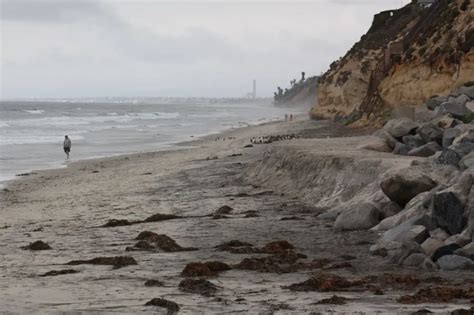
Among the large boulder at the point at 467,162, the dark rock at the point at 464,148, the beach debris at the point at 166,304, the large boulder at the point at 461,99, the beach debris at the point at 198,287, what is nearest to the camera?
the beach debris at the point at 166,304

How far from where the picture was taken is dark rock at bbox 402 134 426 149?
58.3ft

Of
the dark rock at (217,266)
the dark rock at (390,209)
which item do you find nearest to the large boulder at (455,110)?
the dark rock at (390,209)

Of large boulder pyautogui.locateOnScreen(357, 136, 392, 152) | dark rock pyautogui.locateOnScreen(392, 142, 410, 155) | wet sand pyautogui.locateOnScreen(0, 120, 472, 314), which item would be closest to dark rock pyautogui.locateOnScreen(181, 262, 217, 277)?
wet sand pyautogui.locateOnScreen(0, 120, 472, 314)

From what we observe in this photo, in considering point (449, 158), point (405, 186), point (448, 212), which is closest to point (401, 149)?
point (449, 158)

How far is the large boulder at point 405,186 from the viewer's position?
13.0 m

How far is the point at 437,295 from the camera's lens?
830 centimetres

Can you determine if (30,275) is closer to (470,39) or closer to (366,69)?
(470,39)

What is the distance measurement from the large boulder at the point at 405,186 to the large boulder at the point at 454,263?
3.15 metres

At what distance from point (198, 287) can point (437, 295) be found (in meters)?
2.63

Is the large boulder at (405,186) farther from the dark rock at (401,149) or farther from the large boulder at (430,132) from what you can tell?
the dark rock at (401,149)

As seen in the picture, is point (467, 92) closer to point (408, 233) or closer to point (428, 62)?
point (428, 62)

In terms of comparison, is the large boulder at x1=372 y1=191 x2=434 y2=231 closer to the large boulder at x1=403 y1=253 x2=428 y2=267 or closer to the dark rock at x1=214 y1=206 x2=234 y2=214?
the large boulder at x1=403 y1=253 x2=428 y2=267

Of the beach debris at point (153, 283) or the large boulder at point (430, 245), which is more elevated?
the large boulder at point (430, 245)

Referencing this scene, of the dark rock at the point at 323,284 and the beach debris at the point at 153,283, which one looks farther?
the beach debris at the point at 153,283
